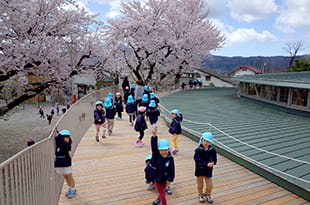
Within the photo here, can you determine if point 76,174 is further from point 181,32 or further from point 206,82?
point 206,82

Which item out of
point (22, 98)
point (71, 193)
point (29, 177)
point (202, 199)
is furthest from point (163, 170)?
point (22, 98)

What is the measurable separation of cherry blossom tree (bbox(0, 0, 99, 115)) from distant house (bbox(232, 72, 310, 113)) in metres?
11.4

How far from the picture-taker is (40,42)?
998 centimetres

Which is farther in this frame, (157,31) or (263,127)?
(157,31)

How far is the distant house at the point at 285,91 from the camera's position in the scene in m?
10.9

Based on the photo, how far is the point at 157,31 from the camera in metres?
22.0

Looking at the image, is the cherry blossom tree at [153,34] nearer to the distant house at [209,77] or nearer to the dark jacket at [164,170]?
the dark jacket at [164,170]

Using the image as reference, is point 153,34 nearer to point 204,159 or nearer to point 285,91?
point 285,91

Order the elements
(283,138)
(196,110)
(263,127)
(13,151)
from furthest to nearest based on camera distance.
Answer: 1. (13,151)
2. (196,110)
3. (263,127)
4. (283,138)

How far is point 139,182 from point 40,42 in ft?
27.7

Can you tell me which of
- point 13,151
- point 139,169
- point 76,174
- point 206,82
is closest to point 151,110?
point 139,169

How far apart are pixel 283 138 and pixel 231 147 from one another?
2.35m

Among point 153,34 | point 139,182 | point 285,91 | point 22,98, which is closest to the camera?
point 139,182

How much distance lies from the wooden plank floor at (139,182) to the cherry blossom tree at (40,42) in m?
5.53
